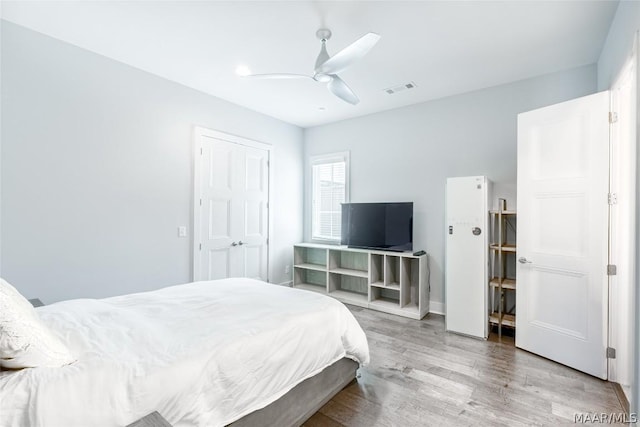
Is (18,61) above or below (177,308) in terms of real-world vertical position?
above

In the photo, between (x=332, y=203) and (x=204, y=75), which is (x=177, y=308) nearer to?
(x=204, y=75)

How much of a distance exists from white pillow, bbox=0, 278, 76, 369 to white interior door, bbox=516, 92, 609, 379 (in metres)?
3.50

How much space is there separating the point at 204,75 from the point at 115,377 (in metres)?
3.17

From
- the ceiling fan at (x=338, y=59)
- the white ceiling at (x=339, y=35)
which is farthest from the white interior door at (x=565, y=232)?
the ceiling fan at (x=338, y=59)

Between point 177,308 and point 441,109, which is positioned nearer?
point 177,308

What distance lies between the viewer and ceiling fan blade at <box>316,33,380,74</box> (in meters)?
2.01

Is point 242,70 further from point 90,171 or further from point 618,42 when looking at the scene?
point 618,42

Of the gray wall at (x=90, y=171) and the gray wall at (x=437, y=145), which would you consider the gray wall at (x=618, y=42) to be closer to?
the gray wall at (x=437, y=145)

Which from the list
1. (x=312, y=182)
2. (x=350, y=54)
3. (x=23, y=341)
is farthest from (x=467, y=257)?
(x=23, y=341)

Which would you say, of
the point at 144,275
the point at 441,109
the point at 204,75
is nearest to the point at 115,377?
the point at 144,275

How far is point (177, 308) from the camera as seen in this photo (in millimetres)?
2018

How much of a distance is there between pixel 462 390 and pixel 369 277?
78.6 inches

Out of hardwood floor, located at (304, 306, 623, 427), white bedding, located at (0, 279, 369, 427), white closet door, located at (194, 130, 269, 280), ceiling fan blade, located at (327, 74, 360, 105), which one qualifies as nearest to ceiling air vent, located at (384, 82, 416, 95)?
ceiling fan blade, located at (327, 74, 360, 105)

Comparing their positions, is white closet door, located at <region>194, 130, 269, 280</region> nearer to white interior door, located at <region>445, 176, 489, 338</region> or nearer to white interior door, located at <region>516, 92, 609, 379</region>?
white interior door, located at <region>445, 176, 489, 338</region>
